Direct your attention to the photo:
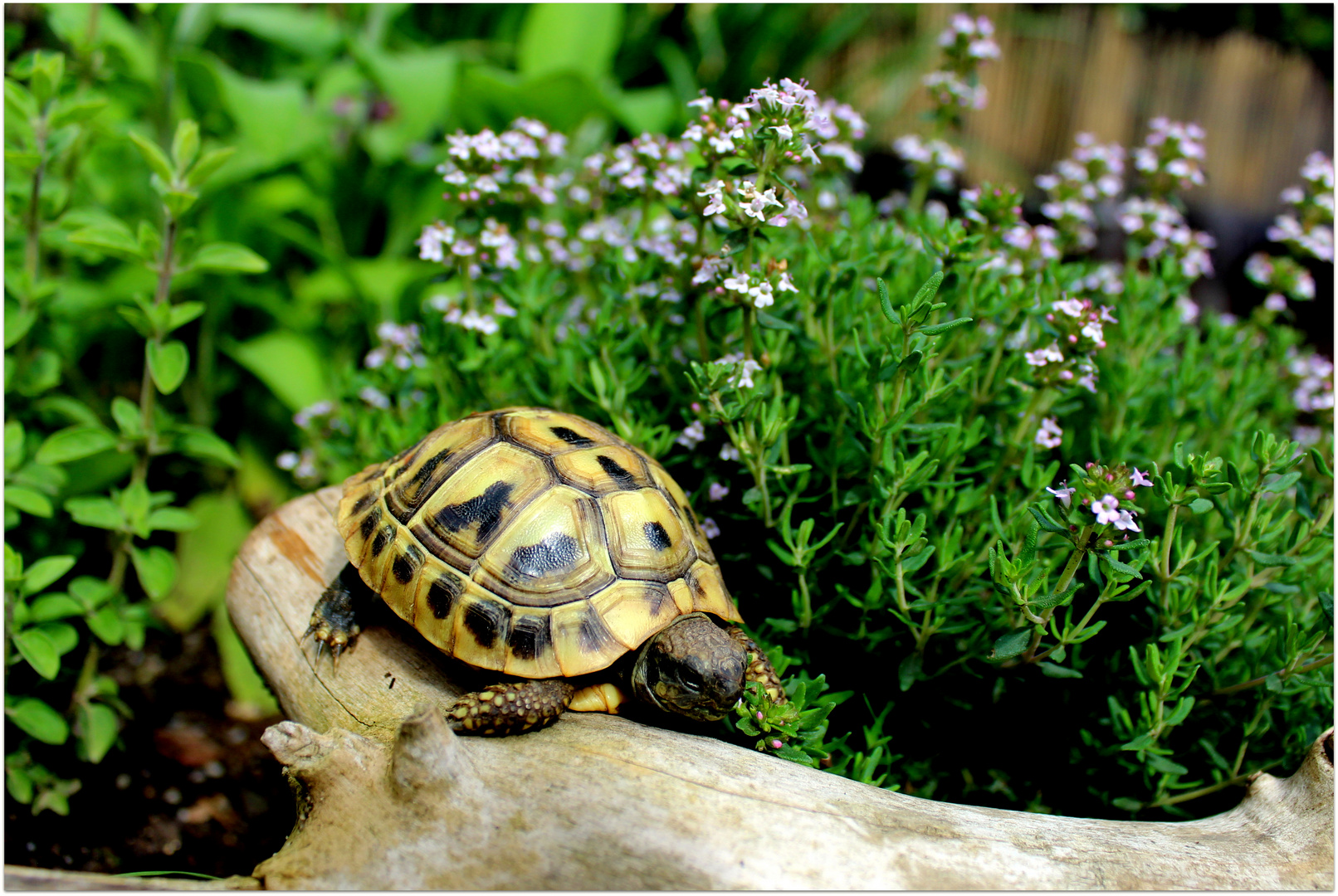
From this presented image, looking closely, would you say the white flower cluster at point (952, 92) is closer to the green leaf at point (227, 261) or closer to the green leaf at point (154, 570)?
the green leaf at point (227, 261)

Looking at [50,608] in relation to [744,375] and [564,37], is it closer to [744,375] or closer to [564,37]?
[744,375]

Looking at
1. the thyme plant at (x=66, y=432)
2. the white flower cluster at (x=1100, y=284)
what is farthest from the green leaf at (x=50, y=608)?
the white flower cluster at (x=1100, y=284)

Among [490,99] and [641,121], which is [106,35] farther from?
[641,121]

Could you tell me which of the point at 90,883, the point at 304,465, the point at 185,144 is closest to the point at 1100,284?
the point at 304,465

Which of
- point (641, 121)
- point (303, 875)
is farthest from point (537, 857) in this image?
point (641, 121)

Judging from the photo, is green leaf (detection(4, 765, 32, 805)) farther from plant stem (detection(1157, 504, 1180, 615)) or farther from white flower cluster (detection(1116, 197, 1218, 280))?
white flower cluster (detection(1116, 197, 1218, 280))
